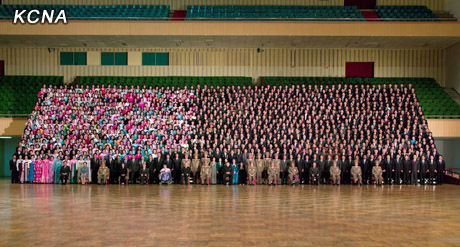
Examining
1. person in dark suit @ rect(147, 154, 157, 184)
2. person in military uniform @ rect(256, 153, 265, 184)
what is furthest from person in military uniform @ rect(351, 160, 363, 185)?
person in dark suit @ rect(147, 154, 157, 184)

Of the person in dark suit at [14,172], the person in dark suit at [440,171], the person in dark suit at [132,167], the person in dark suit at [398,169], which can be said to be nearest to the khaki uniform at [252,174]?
the person in dark suit at [132,167]

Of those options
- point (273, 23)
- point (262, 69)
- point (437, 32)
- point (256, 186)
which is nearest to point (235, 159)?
point (256, 186)

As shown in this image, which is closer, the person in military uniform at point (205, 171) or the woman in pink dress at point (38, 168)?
the person in military uniform at point (205, 171)

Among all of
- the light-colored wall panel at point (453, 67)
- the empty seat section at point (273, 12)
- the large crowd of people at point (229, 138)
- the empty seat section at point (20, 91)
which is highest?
the empty seat section at point (273, 12)

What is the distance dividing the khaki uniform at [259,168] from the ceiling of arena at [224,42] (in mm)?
8174

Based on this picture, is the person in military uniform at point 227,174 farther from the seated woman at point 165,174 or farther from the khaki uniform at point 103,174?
the khaki uniform at point 103,174

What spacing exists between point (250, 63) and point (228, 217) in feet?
60.1

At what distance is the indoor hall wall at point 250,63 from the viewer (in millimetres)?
28172

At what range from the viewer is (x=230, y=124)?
2084cm

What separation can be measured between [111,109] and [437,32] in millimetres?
16260

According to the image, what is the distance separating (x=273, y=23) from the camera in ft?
79.9

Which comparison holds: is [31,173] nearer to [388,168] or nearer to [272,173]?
[272,173]

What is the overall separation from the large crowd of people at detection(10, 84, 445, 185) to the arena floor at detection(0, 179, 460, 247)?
253 centimetres

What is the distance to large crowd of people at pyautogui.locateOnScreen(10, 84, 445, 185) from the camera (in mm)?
19078
